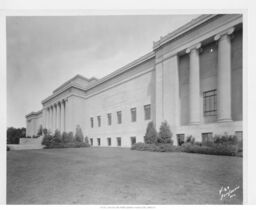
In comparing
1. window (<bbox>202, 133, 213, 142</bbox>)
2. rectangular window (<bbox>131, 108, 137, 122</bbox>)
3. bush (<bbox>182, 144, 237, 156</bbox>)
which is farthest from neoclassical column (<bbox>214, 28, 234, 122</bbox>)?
rectangular window (<bbox>131, 108, 137, 122</bbox>)

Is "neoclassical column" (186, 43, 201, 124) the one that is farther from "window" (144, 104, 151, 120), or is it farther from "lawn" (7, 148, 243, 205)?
"lawn" (7, 148, 243, 205)

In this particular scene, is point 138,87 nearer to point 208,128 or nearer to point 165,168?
point 208,128

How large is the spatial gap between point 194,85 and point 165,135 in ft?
15.7

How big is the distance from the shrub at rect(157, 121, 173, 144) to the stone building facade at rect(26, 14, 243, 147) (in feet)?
2.07

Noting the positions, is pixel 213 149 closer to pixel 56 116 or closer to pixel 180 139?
pixel 180 139

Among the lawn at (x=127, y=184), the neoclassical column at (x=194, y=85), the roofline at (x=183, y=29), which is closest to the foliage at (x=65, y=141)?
the lawn at (x=127, y=184)

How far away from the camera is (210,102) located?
13.9m

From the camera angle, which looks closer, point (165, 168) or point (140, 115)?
point (165, 168)

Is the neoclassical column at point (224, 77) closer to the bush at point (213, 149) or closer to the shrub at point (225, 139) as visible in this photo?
the shrub at point (225, 139)
